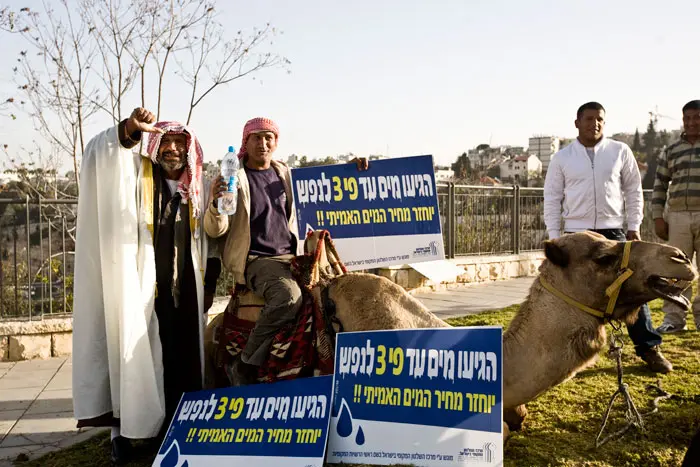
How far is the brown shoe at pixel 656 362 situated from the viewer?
18.1ft

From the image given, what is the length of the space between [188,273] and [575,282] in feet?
8.13

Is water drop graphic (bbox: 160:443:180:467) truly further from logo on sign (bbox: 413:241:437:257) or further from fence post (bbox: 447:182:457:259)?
fence post (bbox: 447:182:457:259)

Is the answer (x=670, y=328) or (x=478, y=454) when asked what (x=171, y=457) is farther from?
(x=670, y=328)

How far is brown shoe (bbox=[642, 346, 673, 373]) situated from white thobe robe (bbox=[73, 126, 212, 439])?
160 inches

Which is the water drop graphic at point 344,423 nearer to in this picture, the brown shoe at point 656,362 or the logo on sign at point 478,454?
the logo on sign at point 478,454

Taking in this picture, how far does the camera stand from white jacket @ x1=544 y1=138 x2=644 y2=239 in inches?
218

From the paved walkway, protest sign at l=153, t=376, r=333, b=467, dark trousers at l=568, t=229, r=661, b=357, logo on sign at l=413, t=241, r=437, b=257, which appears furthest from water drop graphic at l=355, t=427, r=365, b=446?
dark trousers at l=568, t=229, r=661, b=357

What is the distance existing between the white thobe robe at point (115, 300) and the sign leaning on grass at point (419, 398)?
125 centimetres

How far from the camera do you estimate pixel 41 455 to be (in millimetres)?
4336

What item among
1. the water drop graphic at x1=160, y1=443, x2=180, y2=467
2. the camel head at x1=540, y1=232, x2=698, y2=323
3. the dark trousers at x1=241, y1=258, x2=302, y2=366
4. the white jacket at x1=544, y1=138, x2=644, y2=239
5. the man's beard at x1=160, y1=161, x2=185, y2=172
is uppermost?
the man's beard at x1=160, y1=161, x2=185, y2=172

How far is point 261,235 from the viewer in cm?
439

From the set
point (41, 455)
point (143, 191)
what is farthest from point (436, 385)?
point (41, 455)

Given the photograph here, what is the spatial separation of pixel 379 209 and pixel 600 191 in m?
2.13

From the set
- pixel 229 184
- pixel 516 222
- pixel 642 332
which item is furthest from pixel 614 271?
pixel 516 222
